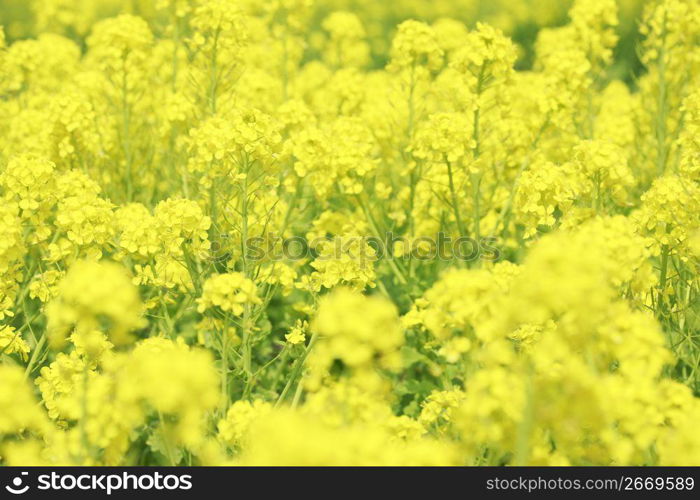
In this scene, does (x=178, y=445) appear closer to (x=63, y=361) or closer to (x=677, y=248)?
(x=63, y=361)

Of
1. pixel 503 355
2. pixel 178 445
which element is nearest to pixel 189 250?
pixel 178 445

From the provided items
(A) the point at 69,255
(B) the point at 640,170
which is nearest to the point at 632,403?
(A) the point at 69,255

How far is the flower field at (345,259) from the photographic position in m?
2.36

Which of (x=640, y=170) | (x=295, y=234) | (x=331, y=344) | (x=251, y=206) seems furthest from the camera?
(x=640, y=170)

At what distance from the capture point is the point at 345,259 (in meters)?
3.56

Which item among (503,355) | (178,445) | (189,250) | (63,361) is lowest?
(178,445)

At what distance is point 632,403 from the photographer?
2.34 metres

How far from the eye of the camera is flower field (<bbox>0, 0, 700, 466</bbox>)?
236 cm

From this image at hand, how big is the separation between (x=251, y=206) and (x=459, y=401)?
1554 mm

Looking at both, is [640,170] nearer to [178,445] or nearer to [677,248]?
[677,248]
